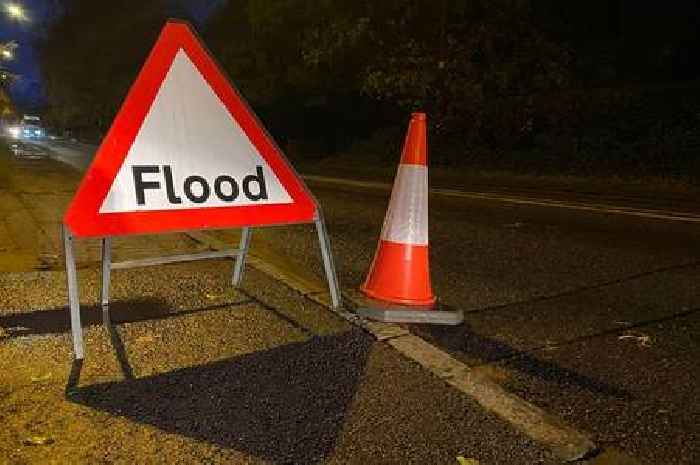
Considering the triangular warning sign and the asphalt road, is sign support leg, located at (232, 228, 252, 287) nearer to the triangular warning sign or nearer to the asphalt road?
the asphalt road

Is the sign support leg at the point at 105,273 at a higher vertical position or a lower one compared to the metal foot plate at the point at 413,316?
higher

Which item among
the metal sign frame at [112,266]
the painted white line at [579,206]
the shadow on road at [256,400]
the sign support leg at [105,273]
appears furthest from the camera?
the painted white line at [579,206]

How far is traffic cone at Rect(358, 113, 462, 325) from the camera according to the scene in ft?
13.5

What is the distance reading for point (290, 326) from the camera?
3.77 m

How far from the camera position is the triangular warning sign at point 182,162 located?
315cm

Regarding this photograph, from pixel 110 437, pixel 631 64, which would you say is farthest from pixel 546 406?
pixel 631 64

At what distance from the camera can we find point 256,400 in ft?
9.09

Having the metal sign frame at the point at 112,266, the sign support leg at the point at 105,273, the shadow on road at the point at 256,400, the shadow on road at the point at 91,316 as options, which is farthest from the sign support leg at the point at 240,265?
the shadow on road at the point at 256,400

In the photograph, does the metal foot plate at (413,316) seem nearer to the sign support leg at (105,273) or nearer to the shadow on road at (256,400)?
the shadow on road at (256,400)

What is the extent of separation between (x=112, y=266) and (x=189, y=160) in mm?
955

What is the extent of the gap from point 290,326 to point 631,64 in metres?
24.3

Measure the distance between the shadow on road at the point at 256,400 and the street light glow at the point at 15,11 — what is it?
2691 cm

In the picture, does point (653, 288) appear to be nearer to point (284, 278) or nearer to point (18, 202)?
point (284, 278)

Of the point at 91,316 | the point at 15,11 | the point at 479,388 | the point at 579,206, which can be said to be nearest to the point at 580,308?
the point at 479,388
